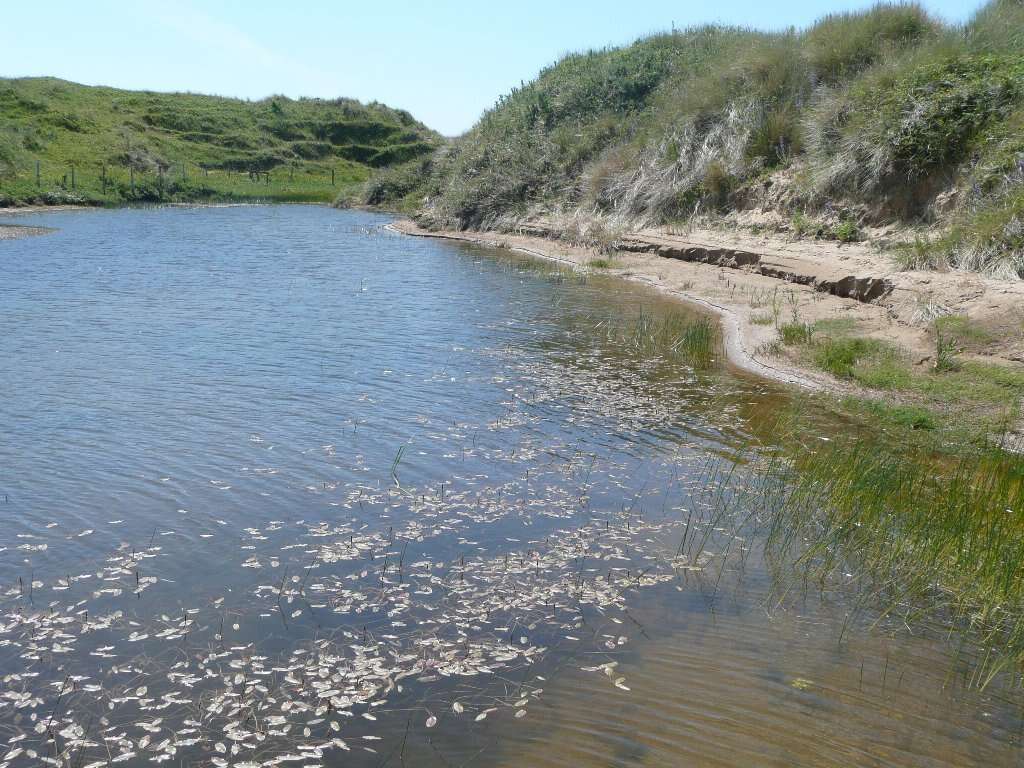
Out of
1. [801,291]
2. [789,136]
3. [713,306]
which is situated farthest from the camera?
[789,136]

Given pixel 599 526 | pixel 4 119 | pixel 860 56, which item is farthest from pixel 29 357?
pixel 4 119

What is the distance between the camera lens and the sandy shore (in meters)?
12.3

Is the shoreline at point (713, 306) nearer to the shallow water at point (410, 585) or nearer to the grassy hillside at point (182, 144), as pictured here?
the shallow water at point (410, 585)

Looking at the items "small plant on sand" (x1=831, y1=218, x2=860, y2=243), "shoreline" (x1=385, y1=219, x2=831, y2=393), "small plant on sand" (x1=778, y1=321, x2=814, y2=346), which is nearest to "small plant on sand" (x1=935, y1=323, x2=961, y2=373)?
"shoreline" (x1=385, y1=219, x2=831, y2=393)

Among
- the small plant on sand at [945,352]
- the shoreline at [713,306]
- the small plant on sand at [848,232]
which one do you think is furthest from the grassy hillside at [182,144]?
the small plant on sand at [945,352]

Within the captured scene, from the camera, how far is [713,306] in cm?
1778

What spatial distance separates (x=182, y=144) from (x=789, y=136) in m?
58.2

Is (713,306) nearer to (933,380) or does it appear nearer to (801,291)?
(801,291)

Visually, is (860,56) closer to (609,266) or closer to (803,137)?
(803,137)

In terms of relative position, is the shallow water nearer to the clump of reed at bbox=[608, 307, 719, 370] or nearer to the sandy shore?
the clump of reed at bbox=[608, 307, 719, 370]

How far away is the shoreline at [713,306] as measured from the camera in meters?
12.3

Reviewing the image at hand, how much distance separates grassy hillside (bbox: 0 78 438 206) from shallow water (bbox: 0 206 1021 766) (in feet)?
132

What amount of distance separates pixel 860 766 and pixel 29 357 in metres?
12.4

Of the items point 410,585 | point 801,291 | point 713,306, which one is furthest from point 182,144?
point 410,585
